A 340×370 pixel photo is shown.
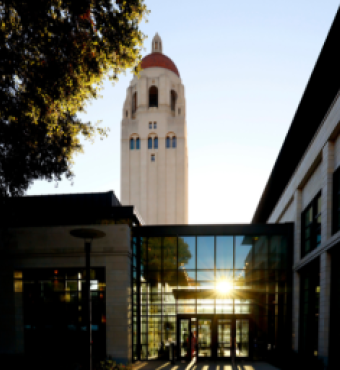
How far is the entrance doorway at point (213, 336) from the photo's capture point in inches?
807

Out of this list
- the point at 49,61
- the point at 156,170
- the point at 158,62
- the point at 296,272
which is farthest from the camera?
the point at 158,62

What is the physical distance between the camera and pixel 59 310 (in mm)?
18797

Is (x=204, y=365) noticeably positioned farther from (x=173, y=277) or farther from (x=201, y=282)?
(x=173, y=277)

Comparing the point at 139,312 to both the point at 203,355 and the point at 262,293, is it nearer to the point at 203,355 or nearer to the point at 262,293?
the point at 203,355

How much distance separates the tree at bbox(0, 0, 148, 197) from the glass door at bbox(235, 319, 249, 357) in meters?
13.1

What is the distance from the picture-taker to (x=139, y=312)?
20.4 meters

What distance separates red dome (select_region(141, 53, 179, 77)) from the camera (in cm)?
7331

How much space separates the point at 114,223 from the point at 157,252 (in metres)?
2.65

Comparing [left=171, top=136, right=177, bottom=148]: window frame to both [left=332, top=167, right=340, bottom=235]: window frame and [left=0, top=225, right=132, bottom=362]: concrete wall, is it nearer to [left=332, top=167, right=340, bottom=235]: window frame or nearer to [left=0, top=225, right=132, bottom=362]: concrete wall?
[left=0, top=225, right=132, bottom=362]: concrete wall

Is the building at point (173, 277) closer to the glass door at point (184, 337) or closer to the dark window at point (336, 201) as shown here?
the glass door at point (184, 337)

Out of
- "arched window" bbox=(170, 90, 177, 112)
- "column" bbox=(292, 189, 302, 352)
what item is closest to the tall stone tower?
"arched window" bbox=(170, 90, 177, 112)

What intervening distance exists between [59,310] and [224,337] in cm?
826

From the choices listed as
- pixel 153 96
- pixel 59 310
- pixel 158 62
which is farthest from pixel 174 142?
pixel 59 310

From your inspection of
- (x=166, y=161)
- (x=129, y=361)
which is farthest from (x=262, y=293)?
→ (x=166, y=161)
